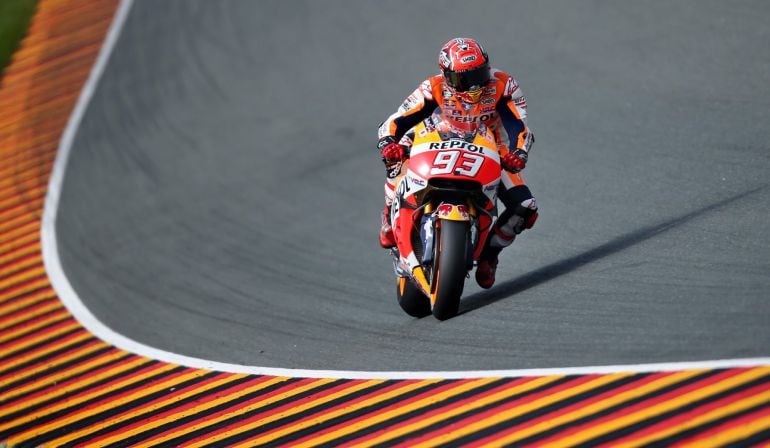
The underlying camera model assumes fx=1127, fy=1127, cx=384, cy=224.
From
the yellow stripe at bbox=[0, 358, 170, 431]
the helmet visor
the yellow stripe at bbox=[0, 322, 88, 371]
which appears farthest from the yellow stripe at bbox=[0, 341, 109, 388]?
the helmet visor

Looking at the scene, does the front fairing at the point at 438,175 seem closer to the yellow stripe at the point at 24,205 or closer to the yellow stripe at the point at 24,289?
the yellow stripe at the point at 24,289

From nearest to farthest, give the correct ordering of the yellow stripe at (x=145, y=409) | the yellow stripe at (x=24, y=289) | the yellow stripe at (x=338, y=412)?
the yellow stripe at (x=338, y=412)
the yellow stripe at (x=145, y=409)
the yellow stripe at (x=24, y=289)

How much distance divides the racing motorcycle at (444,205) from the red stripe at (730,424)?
2737 millimetres

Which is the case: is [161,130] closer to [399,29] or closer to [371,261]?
[399,29]

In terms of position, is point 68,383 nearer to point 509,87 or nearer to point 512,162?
point 512,162

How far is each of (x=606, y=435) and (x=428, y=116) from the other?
3940 millimetres

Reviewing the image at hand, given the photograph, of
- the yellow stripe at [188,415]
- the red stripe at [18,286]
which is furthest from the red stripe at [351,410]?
the red stripe at [18,286]

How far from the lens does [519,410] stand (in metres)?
6.83

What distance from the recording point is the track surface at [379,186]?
854 cm

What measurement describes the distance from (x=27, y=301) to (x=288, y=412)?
19.2 feet

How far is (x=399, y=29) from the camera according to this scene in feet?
62.1

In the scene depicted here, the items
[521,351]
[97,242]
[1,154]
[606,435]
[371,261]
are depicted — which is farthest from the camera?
[1,154]

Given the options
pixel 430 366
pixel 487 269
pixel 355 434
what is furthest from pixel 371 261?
pixel 355 434

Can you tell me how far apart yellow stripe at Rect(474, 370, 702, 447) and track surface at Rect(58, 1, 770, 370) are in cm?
42
